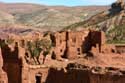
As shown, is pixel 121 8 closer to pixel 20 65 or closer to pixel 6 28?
pixel 20 65

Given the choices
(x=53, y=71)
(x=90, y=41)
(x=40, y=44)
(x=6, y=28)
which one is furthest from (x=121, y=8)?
(x=6, y=28)

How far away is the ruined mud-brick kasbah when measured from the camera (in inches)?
2023

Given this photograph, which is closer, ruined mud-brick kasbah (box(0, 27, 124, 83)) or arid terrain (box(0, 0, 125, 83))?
arid terrain (box(0, 0, 125, 83))

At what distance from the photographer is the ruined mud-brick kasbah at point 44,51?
5138 centimetres

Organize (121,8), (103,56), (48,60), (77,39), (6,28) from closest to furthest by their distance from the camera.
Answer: (48,60)
(103,56)
(77,39)
(121,8)
(6,28)

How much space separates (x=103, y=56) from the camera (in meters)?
68.4

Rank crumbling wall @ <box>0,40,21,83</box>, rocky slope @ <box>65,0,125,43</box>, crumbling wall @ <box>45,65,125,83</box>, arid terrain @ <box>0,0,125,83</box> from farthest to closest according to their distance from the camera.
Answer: rocky slope @ <box>65,0,125,43</box> → crumbling wall @ <box>0,40,21,83</box> → arid terrain @ <box>0,0,125,83</box> → crumbling wall @ <box>45,65,125,83</box>

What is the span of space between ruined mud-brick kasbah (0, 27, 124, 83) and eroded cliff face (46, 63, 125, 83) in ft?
1.19

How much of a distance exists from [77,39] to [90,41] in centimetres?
189

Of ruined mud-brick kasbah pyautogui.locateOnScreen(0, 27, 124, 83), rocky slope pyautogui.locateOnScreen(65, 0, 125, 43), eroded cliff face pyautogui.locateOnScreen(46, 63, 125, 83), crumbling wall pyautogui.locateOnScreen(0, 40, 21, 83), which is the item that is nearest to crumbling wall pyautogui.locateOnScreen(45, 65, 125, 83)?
eroded cliff face pyautogui.locateOnScreen(46, 63, 125, 83)

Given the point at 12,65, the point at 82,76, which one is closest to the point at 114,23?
the point at 12,65

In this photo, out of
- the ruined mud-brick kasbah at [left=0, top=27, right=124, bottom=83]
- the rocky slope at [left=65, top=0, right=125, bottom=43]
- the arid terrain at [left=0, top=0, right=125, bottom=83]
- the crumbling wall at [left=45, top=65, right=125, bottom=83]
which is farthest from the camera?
the rocky slope at [left=65, top=0, right=125, bottom=43]

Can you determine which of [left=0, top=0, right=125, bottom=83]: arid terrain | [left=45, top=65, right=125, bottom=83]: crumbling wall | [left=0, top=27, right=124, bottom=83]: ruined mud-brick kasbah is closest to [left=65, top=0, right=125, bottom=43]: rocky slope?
[left=0, top=0, right=125, bottom=83]: arid terrain

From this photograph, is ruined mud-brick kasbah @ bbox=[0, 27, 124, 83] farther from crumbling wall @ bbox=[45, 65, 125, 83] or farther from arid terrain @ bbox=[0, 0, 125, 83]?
crumbling wall @ bbox=[45, 65, 125, 83]
